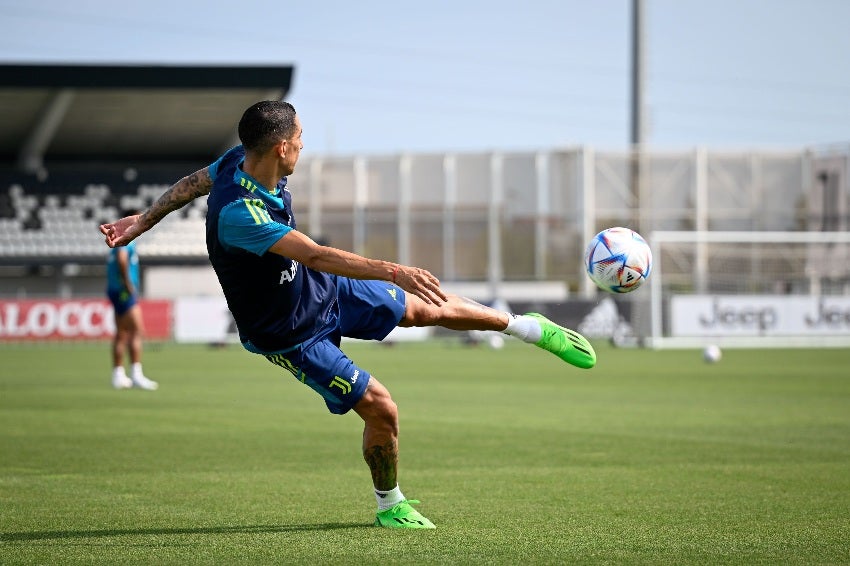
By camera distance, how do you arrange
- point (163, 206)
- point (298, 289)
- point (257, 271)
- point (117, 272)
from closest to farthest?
point (257, 271), point (298, 289), point (163, 206), point (117, 272)

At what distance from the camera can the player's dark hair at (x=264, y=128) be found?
19.9ft

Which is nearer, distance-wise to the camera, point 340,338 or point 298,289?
point 298,289

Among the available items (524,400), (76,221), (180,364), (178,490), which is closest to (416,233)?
(76,221)

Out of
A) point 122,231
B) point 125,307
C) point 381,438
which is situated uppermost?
point 122,231

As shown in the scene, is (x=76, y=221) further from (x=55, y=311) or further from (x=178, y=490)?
(x=178, y=490)

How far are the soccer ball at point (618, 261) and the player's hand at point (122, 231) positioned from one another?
3.03 m

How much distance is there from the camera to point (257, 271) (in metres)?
6.16

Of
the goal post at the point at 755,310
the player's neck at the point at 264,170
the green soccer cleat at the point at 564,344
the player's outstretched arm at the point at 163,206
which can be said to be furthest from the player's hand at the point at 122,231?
the goal post at the point at 755,310

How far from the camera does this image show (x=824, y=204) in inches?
1807

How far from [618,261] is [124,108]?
34.1m

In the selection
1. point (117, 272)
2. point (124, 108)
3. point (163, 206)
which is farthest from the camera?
point (124, 108)

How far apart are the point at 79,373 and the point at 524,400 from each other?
9.18 m

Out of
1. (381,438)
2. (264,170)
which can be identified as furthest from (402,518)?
(264,170)

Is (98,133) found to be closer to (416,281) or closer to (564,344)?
(564,344)
